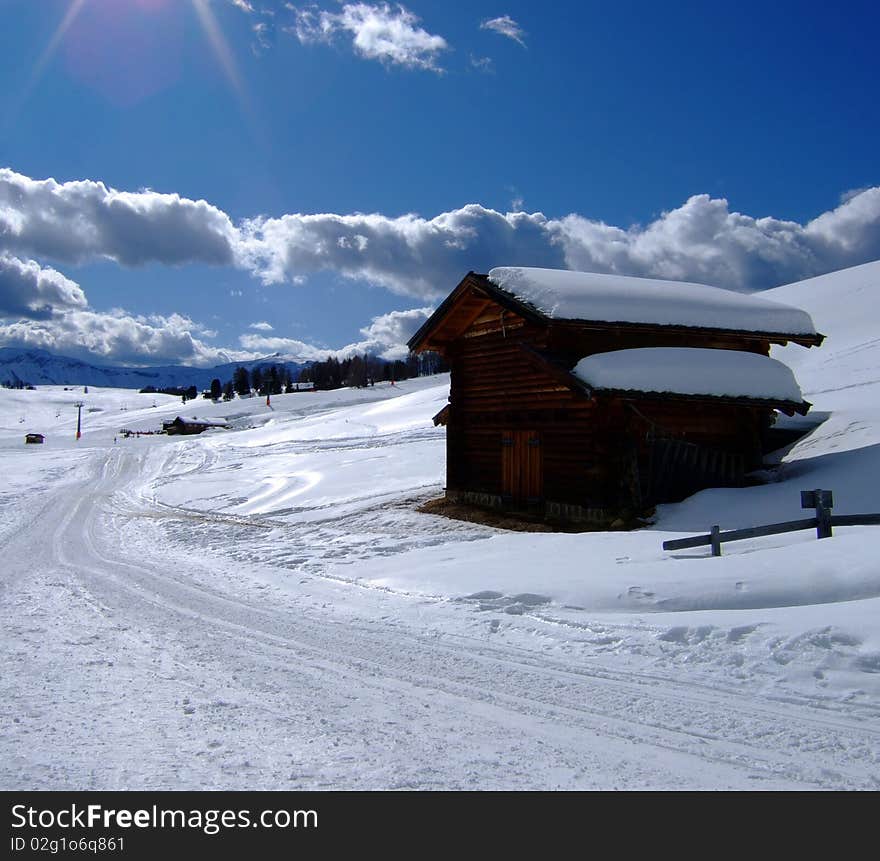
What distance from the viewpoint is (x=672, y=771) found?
4684mm

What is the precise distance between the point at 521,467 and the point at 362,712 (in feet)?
43.8

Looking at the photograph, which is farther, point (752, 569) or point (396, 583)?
point (396, 583)

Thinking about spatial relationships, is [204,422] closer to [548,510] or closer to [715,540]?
[548,510]

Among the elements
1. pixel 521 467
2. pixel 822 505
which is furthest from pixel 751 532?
pixel 521 467

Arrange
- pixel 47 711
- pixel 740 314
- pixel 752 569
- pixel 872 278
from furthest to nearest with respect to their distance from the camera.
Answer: pixel 872 278, pixel 740 314, pixel 752 569, pixel 47 711

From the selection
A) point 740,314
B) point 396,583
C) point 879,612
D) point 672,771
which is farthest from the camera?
point 740,314

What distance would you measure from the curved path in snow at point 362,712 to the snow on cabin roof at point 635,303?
9830 mm

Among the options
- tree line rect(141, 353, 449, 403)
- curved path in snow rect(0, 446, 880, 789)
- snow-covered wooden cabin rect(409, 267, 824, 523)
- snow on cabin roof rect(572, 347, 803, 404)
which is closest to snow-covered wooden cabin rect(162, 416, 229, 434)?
tree line rect(141, 353, 449, 403)

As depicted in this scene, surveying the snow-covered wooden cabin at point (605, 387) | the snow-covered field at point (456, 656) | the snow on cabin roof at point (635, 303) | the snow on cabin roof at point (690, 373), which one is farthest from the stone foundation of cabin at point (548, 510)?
the snow on cabin roof at point (635, 303)

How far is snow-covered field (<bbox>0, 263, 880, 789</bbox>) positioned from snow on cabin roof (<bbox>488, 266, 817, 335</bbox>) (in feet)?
13.9

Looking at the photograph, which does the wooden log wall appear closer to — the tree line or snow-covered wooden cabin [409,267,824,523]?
snow-covered wooden cabin [409,267,824,523]

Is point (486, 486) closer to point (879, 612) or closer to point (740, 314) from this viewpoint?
point (740, 314)
